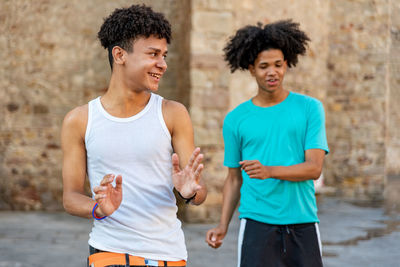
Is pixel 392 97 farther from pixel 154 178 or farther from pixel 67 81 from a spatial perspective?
pixel 154 178

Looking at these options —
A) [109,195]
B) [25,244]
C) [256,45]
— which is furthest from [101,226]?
[25,244]

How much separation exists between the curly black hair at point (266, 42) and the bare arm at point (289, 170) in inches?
27.2

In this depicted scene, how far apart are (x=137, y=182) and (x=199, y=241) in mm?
3923

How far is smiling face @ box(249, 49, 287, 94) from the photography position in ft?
8.39

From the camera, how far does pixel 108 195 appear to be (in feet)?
5.30

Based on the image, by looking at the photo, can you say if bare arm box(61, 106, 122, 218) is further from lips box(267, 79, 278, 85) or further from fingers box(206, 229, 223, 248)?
lips box(267, 79, 278, 85)

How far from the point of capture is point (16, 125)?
285 inches

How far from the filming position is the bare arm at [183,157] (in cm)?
171

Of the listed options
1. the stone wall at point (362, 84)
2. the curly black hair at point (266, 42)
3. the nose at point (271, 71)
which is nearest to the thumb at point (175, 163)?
the nose at point (271, 71)

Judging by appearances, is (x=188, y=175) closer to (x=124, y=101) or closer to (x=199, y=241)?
(x=124, y=101)

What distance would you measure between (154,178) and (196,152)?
186mm

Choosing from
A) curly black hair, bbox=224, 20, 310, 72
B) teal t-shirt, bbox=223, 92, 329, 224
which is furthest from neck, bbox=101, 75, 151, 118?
curly black hair, bbox=224, 20, 310, 72

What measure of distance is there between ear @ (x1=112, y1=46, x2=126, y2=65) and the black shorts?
111cm

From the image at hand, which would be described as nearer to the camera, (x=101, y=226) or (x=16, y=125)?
(x=101, y=226)
